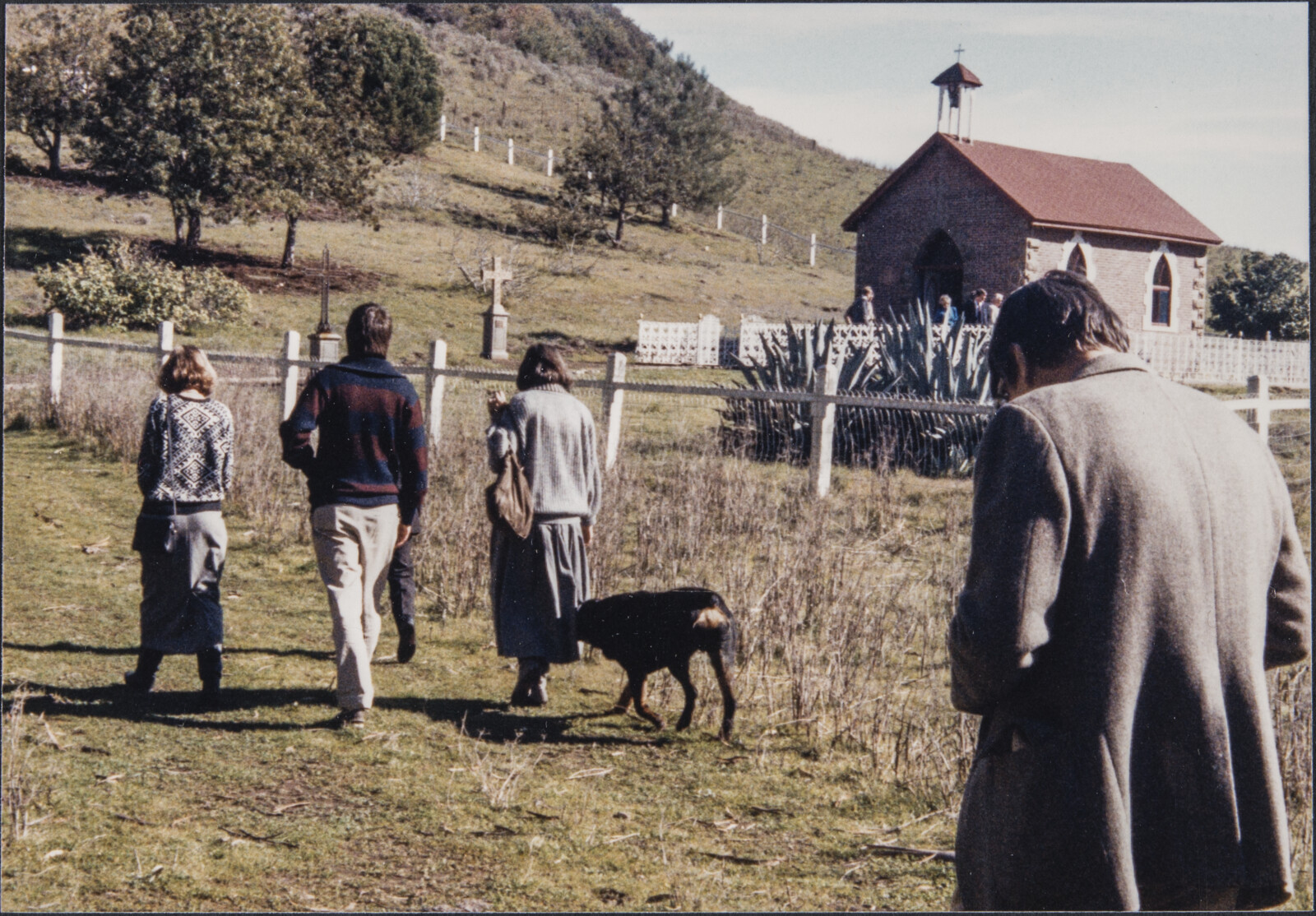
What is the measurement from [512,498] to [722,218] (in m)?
50.8

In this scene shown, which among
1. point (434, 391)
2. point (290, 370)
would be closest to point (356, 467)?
point (434, 391)

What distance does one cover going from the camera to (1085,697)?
7.17ft

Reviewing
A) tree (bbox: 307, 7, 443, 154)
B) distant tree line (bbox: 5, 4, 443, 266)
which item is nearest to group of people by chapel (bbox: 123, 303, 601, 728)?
distant tree line (bbox: 5, 4, 443, 266)

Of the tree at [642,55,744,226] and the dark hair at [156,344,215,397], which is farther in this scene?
the tree at [642,55,744,226]

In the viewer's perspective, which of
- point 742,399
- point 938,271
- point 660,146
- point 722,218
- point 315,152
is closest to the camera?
point 742,399

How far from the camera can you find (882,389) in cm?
1405

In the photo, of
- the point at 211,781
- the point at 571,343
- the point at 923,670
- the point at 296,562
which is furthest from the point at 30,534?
the point at 571,343

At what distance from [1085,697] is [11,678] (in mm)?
5820

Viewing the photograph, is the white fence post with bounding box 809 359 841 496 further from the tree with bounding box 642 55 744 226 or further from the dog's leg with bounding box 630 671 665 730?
the tree with bounding box 642 55 744 226

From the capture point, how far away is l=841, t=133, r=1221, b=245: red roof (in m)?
27.1

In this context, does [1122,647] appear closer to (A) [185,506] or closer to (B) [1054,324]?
(B) [1054,324]

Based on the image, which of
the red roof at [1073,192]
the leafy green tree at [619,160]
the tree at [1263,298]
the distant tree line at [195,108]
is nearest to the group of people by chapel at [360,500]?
the red roof at [1073,192]

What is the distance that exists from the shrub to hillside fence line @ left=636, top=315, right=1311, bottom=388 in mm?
9957

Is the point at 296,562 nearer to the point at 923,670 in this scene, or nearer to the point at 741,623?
the point at 741,623
